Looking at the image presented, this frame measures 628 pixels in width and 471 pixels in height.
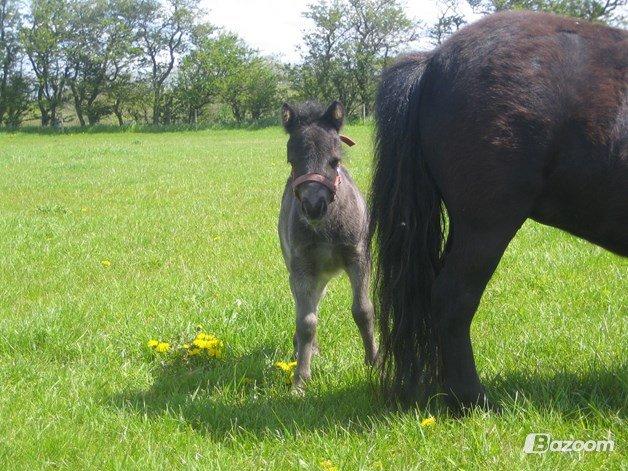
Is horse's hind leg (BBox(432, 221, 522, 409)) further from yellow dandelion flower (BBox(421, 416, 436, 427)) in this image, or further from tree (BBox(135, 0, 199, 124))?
tree (BBox(135, 0, 199, 124))

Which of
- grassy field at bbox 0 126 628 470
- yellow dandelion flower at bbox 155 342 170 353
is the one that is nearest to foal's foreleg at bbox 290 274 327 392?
grassy field at bbox 0 126 628 470

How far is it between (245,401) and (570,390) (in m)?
1.74

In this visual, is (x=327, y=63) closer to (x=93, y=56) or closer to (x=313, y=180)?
(x=93, y=56)

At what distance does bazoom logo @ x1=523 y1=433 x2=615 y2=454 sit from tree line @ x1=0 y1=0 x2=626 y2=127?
45.7 metres

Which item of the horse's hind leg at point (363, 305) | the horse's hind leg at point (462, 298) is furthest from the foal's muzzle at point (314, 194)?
the horse's hind leg at point (462, 298)

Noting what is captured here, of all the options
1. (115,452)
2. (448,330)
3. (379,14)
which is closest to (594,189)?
(448,330)

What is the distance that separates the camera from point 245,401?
347cm

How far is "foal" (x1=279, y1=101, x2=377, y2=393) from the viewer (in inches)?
141

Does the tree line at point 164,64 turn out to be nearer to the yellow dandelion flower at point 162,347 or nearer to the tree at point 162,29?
the tree at point 162,29

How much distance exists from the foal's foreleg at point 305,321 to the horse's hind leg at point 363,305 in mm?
257

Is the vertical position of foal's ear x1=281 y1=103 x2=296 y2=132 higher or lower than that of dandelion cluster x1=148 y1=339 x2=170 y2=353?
higher

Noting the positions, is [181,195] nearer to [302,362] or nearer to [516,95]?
[302,362]

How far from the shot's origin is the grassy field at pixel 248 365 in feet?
8.98

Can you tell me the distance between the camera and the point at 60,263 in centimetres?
671
